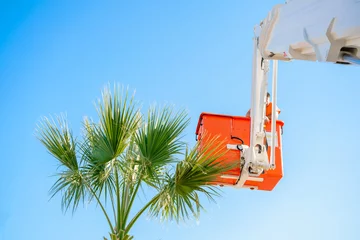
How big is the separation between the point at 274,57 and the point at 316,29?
2.24 meters

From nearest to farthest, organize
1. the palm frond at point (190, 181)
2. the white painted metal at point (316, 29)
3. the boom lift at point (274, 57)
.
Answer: the white painted metal at point (316, 29), the boom lift at point (274, 57), the palm frond at point (190, 181)

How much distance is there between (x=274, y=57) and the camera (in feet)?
24.5

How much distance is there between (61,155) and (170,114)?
5.40 ft

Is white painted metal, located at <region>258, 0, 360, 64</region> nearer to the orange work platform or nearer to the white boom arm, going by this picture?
the white boom arm

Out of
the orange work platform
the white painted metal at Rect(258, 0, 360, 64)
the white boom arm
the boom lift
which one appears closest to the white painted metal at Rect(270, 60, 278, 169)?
the boom lift

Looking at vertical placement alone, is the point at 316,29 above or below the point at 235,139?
above

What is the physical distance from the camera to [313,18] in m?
5.29

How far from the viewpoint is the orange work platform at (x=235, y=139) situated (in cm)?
946

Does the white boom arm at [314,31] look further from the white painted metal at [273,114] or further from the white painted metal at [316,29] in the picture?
the white painted metal at [273,114]

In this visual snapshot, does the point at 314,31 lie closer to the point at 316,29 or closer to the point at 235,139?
the point at 316,29

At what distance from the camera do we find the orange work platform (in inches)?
372

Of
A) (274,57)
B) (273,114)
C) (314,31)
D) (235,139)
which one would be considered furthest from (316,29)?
(235,139)

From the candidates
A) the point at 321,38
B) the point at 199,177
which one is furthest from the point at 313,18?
the point at 199,177

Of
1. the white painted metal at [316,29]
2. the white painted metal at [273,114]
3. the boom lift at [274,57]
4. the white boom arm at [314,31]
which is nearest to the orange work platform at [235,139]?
the boom lift at [274,57]
